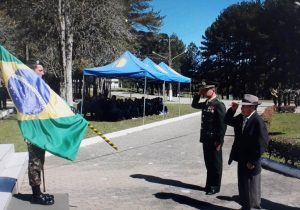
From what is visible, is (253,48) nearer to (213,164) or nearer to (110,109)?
(110,109)

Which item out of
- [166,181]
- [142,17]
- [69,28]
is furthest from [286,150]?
[142,17]

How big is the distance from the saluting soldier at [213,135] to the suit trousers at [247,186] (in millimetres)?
1211

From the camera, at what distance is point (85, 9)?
27109mm

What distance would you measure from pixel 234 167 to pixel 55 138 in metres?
4.75

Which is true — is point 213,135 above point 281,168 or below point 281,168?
above

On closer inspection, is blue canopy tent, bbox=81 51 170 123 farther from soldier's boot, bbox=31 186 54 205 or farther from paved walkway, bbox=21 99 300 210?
soldier's boot, bbox=31 186 54 205

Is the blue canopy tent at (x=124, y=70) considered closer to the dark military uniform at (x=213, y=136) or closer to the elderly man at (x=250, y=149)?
the dark military uniform at (x=213, y=136)

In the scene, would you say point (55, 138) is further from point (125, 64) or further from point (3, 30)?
point (3, 30)

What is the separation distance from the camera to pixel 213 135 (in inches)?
297

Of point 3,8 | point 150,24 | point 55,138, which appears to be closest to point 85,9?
point 3,8

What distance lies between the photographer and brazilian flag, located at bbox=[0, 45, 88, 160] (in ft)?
21.4

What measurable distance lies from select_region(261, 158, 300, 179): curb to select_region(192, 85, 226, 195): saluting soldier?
82.1 inches

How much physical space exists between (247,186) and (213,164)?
4.54ft

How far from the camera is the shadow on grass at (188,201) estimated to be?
7002 mm
